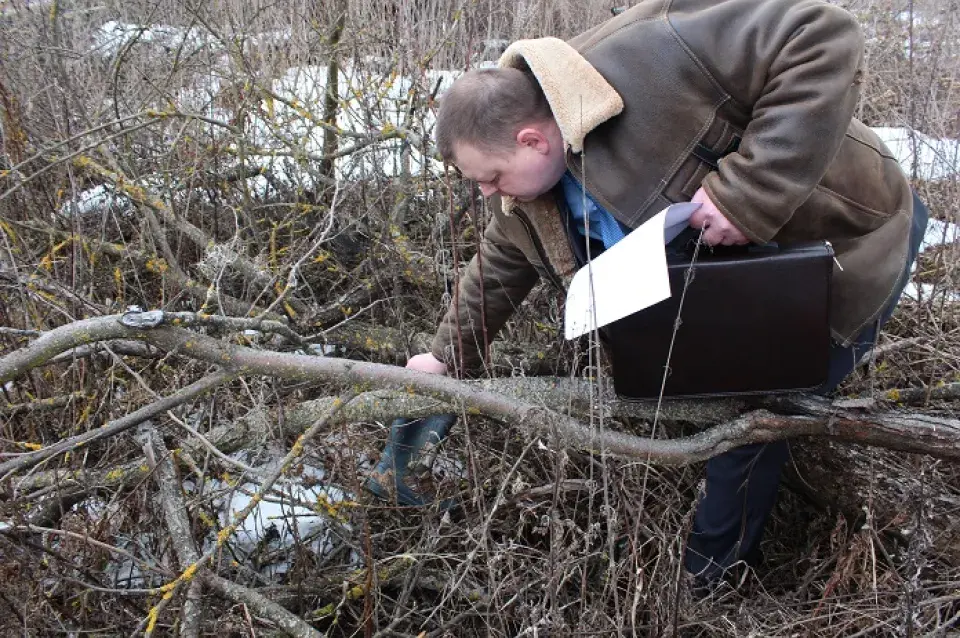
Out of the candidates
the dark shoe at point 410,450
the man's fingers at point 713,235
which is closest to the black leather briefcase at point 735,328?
the man's fingers at point 713,235

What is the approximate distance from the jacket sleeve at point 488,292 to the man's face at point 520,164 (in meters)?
0.32

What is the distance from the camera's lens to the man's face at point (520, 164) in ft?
5.15

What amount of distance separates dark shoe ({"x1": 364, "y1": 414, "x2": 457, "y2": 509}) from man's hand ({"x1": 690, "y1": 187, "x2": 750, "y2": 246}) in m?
0.96

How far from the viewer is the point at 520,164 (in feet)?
5.21

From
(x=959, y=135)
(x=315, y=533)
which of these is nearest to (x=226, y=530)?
(x=315, y=533)

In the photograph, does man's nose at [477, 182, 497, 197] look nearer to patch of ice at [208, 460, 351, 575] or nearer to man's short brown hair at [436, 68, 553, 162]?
man's short brown hair at [436, 68, 553, 162]

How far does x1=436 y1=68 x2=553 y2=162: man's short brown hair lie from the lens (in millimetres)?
1533

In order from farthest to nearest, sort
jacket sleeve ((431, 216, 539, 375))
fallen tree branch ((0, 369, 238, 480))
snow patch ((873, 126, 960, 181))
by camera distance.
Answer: snow patch ((873, 126, 960, 181)) < jacket sleeve ((431, 216, 539, 375)) < fallen tree branch ((0, 369, 238, 480))

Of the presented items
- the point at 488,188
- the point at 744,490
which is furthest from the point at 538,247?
the point at 744,490

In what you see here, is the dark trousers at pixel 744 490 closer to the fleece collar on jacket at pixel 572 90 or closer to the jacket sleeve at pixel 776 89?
the jacket sleeve at pixel 776 89

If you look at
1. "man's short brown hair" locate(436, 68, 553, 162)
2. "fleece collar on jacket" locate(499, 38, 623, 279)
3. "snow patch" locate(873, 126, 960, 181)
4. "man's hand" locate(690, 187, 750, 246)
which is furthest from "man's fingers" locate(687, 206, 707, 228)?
"snow patch" locate(873, 126, 960, 181)

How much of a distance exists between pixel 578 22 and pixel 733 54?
11.9 ft

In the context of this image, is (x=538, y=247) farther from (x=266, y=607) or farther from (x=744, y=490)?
(x=266, y=607)

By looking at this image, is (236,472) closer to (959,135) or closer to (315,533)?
(315,533)
